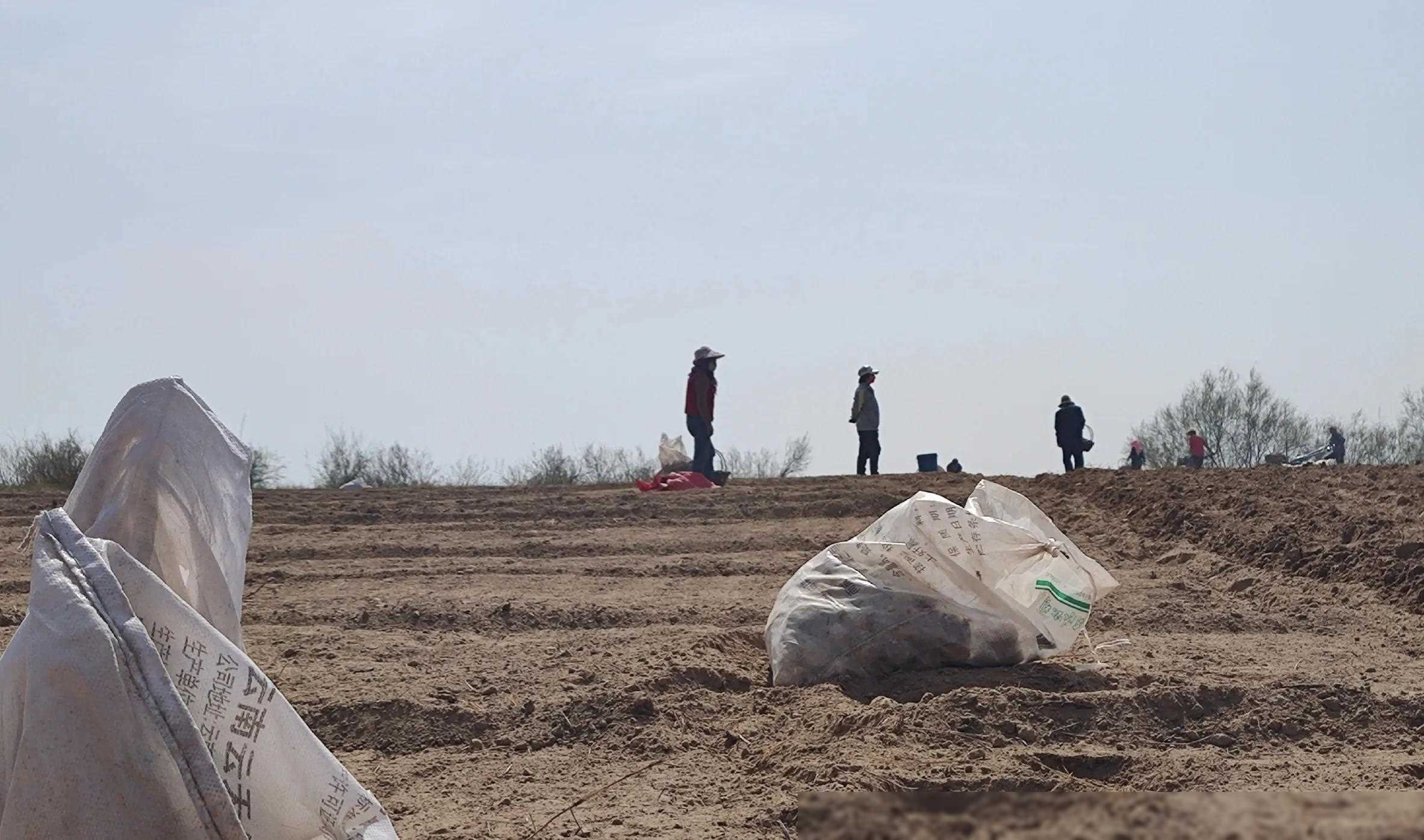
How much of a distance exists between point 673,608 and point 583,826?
136 inches

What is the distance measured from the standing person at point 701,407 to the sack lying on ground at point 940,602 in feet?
30.8

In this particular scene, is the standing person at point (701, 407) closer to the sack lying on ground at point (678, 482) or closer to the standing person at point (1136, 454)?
the sack lying on ground at point (678, 482)

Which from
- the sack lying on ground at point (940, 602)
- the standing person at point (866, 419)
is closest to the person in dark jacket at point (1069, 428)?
the standing person at point (866, 419)

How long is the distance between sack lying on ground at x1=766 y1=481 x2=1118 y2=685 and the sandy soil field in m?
0.13

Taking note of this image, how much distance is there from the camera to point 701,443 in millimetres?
14906

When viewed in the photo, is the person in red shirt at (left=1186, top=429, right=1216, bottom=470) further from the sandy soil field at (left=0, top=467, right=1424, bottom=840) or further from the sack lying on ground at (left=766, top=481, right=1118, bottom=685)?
the sack lying on ground at (left=766, top=481, right=1118, bottom=685)

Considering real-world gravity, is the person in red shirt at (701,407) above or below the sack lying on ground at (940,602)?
above

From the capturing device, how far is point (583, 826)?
3744mm

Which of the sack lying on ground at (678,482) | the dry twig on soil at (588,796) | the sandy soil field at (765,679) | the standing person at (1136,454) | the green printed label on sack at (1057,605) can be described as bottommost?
the dry twig on soil at (588,796)

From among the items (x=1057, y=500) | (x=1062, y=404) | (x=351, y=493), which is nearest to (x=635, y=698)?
(x=1057, y=500)

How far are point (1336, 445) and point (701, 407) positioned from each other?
10.3 m

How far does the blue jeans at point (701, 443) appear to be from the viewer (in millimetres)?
14789

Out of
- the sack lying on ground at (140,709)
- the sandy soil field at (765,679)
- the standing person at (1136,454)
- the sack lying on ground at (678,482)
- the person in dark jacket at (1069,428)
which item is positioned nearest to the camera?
the sack lying on ground at (140,709)

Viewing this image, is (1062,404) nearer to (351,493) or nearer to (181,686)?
(351,493)
